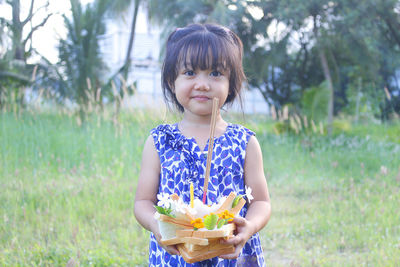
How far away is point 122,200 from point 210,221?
8.19ft

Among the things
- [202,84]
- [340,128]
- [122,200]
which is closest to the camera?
[202,84]

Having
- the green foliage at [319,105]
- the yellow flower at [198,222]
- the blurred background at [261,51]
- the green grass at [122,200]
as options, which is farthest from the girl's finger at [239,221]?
the green foliage at [319,105]

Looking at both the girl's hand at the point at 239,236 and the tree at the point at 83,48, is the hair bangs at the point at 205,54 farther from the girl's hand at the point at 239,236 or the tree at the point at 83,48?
the tree at the point at 83,48

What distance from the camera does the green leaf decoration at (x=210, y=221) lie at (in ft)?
3.89

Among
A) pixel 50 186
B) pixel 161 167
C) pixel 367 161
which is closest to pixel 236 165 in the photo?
pixel 161 167

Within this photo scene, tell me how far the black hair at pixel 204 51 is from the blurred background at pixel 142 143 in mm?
256

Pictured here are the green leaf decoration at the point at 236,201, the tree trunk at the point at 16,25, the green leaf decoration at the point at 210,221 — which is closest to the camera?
the green leaf decoration at the point at 210,221

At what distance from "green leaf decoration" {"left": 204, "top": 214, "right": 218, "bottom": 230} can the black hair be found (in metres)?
0.56

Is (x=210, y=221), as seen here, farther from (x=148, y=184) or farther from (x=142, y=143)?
(x=142, y=143)

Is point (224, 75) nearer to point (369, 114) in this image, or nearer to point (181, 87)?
point (181, 87)

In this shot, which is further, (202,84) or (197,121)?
(197,121)

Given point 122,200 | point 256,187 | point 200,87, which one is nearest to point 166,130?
point 200,87

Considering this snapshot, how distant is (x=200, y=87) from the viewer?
1.52 metres

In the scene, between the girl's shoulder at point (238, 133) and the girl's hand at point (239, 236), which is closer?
the girl's hand at point (239, 236)
